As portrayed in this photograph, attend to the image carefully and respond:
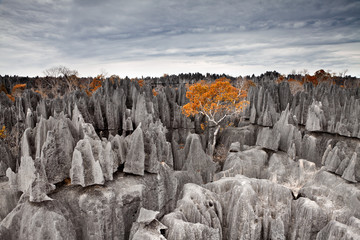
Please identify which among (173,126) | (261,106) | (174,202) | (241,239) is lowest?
(241,239)

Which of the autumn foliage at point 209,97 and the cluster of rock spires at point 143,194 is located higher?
the autumn foliage at point 209,97

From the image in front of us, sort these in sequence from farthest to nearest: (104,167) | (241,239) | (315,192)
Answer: (315,192)
(241,239)
(104,167)

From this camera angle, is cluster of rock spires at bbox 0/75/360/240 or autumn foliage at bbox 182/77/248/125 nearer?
cluster of rock spires at bbox 0/75/360/240

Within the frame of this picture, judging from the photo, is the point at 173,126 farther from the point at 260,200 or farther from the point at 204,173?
the point at 260,200

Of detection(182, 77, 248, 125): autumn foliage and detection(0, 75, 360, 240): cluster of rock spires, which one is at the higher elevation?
detection(182, 77, 248, 125): autumn foliage

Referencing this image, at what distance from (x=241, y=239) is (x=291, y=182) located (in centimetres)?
797

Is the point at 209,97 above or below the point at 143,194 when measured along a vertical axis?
above

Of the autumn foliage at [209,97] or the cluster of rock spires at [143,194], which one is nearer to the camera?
the cluster of rock spires at [143,194]

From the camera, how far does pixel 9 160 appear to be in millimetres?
11727

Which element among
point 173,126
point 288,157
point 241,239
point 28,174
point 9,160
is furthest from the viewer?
point 173,126

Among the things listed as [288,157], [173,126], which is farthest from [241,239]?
[173,126]

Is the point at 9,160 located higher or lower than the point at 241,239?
higher

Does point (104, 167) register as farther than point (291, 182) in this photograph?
No

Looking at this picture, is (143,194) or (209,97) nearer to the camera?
(143,194)
